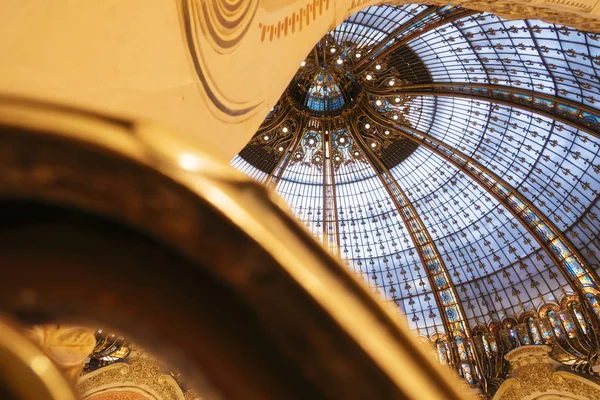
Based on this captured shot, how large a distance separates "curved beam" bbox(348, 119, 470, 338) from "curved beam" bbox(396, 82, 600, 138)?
7.08 ft

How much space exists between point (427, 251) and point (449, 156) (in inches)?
102

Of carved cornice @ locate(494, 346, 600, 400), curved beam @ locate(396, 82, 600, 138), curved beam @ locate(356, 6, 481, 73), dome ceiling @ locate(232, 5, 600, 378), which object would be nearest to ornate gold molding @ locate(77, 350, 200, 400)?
dome ceiling @ locate(232, 5, 600, 378)

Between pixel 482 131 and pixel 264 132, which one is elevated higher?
pixel 264 132

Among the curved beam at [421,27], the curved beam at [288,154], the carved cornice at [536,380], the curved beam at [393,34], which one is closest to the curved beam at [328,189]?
the curved beam at [288,154]

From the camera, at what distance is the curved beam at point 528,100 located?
A: 773cm

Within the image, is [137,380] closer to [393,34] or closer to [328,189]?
[328,189]

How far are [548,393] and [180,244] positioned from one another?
35.5 ft

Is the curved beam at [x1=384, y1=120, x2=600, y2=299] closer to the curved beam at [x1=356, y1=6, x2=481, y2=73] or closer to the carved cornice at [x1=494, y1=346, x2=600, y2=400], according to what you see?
the carved cornice at [x1=494, y1=346, x2=600, y2=400]

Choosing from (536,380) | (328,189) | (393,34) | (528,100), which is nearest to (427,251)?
(328,189)

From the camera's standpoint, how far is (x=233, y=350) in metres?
0.30

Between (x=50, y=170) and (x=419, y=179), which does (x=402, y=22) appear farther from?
(x=50, y=170)

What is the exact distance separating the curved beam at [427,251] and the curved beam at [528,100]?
2157 mm

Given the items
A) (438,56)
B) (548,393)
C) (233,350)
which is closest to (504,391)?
(548,393)

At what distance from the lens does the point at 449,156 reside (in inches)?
377
